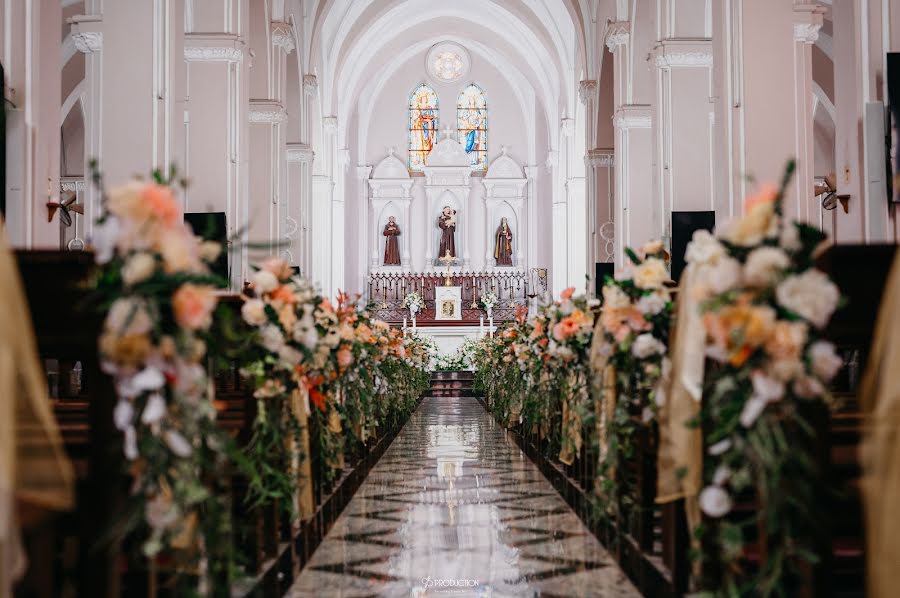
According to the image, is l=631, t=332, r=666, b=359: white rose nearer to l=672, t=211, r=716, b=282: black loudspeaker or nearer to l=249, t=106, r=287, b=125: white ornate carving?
l=672, t=211, r=716, b=282: black loudspeaker

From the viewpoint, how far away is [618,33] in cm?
1543

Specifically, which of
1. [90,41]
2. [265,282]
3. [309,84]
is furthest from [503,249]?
[265,282]

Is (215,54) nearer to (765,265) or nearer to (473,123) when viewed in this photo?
(765,265)

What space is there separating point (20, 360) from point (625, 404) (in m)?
3.40

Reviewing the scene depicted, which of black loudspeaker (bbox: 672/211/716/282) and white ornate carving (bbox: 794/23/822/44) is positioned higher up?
white ornate carving (bbox: 794/23/822/44)

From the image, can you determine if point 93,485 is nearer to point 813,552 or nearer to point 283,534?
point 813,552

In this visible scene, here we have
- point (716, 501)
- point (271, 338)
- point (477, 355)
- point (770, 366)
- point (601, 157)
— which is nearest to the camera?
point (770, 366)

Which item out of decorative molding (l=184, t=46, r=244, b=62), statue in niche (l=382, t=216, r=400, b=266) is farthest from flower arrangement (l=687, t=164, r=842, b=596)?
statue in niche (l=382, t=216, r=400, b=266)

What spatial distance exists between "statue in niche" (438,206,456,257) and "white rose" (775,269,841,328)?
28638 mm

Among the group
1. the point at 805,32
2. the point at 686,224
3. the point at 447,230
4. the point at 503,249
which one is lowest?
the point at 686,224

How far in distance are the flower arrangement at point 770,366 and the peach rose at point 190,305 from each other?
Answer: 154 centimetres

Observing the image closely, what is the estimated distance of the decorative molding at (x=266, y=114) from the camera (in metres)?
15.8

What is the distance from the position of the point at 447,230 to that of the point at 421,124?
3.89 meters

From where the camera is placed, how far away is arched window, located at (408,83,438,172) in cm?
3288
